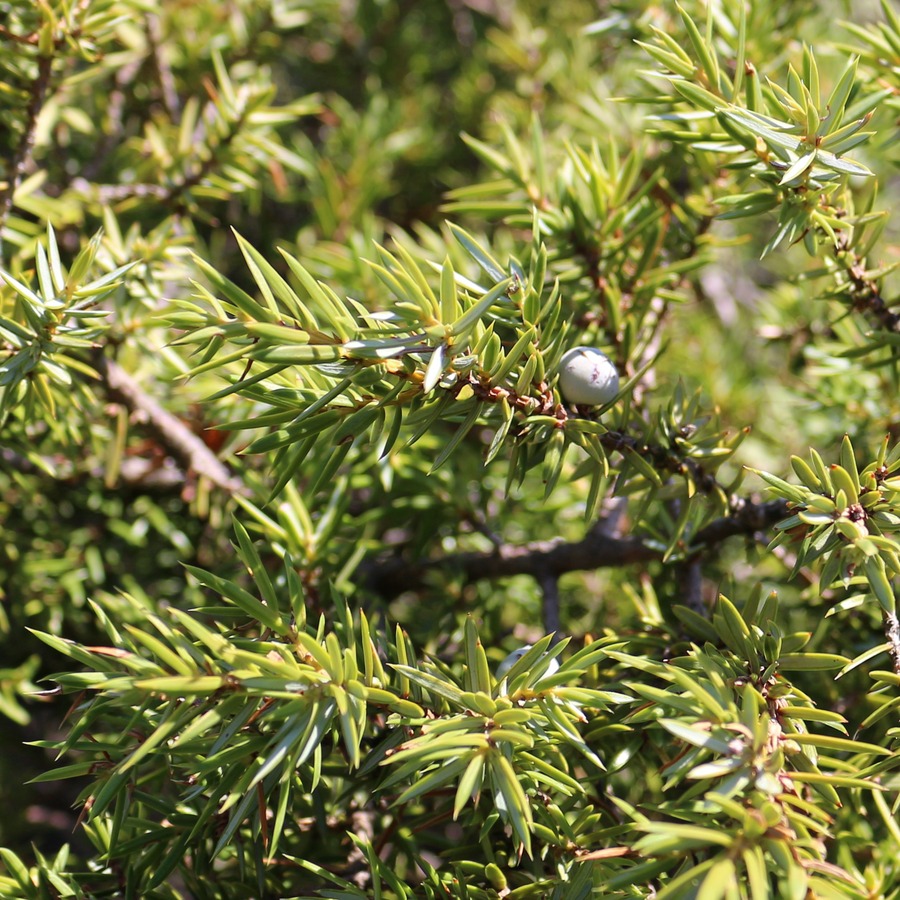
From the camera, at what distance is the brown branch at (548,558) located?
1.98 ft

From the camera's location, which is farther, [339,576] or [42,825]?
[42,825]

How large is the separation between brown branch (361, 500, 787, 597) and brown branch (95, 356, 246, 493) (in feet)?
0.57

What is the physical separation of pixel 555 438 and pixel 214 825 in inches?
13.7

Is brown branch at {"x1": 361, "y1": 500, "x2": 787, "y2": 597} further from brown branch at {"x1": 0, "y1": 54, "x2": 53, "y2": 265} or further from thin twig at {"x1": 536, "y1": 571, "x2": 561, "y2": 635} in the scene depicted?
brown branch at {"x1": 0, "y1": 54, "x2": 53, "y2": 265}

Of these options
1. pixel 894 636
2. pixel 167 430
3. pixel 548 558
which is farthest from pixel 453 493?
pixel 894 636

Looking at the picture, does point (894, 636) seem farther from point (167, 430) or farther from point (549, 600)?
point (167, 430)

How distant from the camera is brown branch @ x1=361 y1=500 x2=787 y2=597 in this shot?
1.98 ft

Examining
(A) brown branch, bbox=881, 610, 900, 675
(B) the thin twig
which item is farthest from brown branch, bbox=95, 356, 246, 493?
(A) brown branch, bbox=881, 610, 900, 675

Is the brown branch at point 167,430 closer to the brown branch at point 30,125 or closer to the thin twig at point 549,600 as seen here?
the brown branch at point 30,125

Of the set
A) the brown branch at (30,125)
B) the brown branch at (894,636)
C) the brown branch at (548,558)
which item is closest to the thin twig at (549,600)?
the brown branch at (548,558)

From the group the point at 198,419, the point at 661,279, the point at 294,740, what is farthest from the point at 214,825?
the point at 661,279

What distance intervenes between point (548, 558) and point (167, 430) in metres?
0.38

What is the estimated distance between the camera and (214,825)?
0.53 meters

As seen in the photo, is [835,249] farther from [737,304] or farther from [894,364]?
[737,304]
